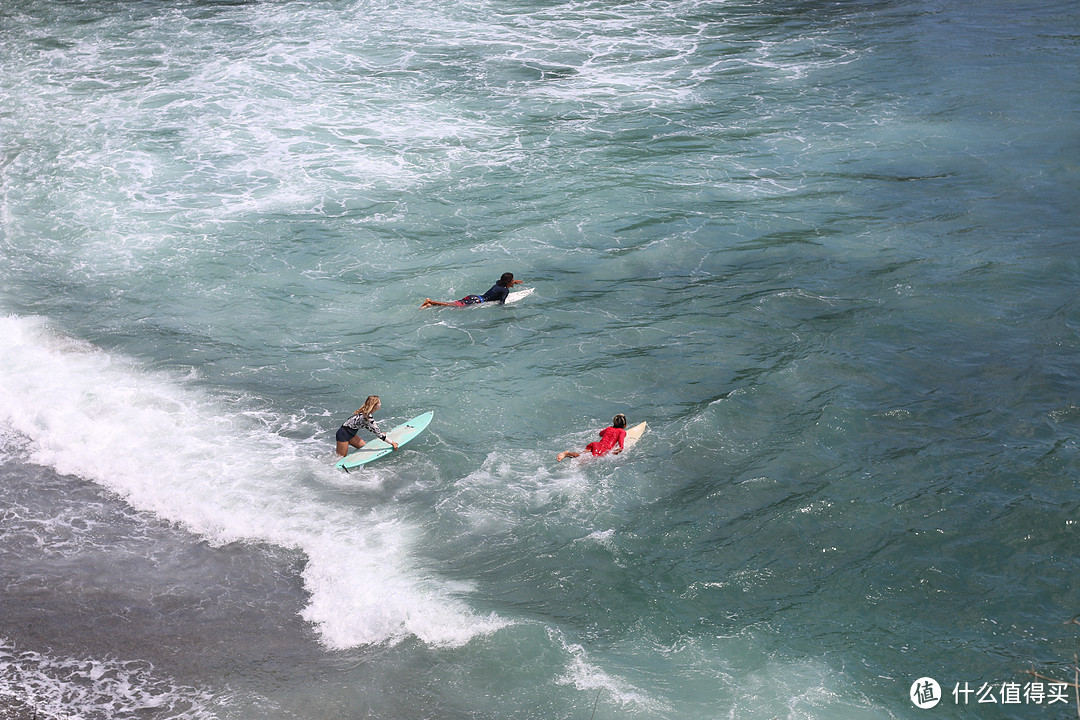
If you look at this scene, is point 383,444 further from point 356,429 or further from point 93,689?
point 93,689

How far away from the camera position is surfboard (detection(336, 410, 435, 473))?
1548 cm

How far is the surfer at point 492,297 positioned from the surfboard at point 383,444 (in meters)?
4.19

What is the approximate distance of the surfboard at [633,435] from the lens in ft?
50.5

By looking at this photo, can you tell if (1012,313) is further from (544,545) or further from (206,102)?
(206,102)

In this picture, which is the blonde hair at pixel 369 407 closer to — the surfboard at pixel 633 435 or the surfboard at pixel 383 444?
the surfboard at pixel 383 444

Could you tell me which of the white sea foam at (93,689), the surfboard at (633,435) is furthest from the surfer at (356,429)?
the white sea foam at (93,689)

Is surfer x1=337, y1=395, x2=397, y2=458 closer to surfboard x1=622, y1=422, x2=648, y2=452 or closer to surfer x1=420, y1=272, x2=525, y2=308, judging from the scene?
surfboard x1=622, y1=422, x2=648, y2=452

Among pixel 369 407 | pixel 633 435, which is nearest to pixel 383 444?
pixel 369 407

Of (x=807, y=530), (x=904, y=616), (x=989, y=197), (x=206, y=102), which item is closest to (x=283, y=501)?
(x=807, y=530)

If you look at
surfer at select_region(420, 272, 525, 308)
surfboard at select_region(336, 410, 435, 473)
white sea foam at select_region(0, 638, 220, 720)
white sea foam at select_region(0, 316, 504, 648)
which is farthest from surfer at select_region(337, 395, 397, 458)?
surfer at select_region(420, 272, 525, 308)

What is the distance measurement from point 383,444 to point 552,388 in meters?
3.54

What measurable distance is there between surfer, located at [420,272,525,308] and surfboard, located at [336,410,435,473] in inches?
165

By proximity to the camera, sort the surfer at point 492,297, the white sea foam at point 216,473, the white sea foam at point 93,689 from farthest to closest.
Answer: the surfer at point 492,297 → the white sea foam at point 216,473 → the white sea foam at point 93,689

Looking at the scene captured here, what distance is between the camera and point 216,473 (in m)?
15.6
